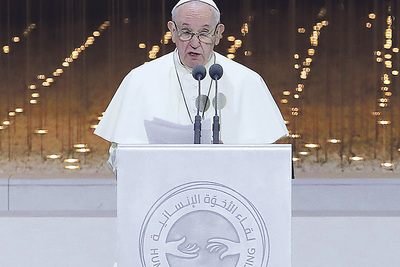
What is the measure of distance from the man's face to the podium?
1.73 ft

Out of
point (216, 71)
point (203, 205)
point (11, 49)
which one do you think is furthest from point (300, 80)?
point (203, 205)

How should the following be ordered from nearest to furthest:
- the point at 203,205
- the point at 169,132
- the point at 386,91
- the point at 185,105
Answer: the point at 203,205 → the point at 169,132 → the point at 185,105 → the point at 386,91

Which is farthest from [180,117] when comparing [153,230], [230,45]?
[230,45]

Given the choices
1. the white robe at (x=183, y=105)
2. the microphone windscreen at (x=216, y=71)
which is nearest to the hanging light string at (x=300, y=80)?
the white robe at (x=183, y=105)

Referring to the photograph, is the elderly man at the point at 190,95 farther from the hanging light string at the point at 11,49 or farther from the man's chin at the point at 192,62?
the hanging light string at the point at 11,49

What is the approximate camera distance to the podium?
149cm

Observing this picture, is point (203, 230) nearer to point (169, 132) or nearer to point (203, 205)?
point (203, 205)

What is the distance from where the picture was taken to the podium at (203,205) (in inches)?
58.5

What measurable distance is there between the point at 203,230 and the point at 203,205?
1.9 inches

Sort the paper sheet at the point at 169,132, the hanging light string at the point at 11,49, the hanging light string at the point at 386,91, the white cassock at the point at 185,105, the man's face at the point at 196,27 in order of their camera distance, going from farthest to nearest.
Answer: the hanging light string at the point at 11,49
the hanging light string at the point at 386,91
the white cassock at the point at 185,105
the man's face at the point at 196,27
the paper sheet at the point at 169,132

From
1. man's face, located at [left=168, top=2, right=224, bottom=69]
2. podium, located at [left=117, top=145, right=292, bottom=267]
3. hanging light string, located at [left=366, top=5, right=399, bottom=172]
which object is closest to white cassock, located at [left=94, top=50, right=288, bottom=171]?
man's face, located at [left=168, top=2, right=224, bottom=69]

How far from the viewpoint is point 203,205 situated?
1499mm

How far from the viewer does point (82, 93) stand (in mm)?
6113

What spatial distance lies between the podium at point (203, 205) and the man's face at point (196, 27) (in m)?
0.53
